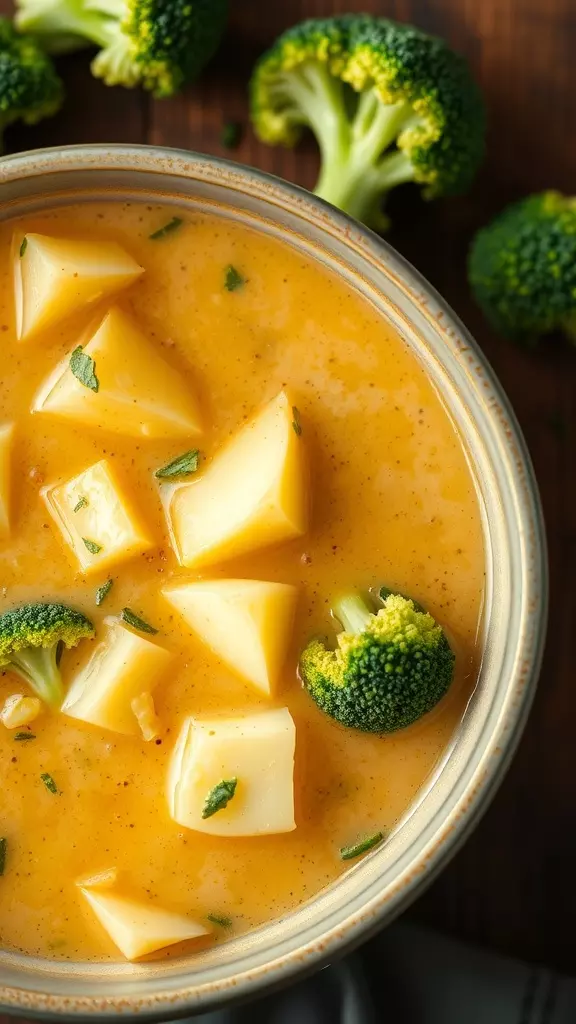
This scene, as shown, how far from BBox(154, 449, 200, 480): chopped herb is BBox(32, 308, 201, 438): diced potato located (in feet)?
0.15

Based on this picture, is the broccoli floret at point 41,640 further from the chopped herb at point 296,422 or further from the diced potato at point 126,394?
the chopped herb at point 296,422

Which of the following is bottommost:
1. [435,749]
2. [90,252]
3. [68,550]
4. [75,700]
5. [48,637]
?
[435,749]

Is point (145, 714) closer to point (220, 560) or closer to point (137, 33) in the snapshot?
point (220, 560)

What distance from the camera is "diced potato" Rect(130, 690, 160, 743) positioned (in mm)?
2141

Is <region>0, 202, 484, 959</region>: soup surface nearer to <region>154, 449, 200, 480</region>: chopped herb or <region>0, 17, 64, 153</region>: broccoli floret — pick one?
<region>154, 449, 200, 480</region>: chopped herb

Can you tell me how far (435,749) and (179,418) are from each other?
860mm

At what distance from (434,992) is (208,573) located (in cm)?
129

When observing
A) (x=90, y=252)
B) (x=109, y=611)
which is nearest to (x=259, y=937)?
(x=109, y=611)

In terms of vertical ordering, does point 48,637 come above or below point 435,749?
above

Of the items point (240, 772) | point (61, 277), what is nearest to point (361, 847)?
point (240, 772)

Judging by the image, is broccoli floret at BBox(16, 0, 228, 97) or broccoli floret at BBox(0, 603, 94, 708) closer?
broccoli floret at BBox(0, 603, 94, 708)

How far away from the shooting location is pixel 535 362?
107 inches

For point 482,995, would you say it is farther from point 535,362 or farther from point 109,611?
point 535,362

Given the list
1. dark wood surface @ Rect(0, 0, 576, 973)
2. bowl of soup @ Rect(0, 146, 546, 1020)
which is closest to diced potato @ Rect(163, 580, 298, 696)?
bowl of soup @ Rect(0, 146, 546, 1020)
